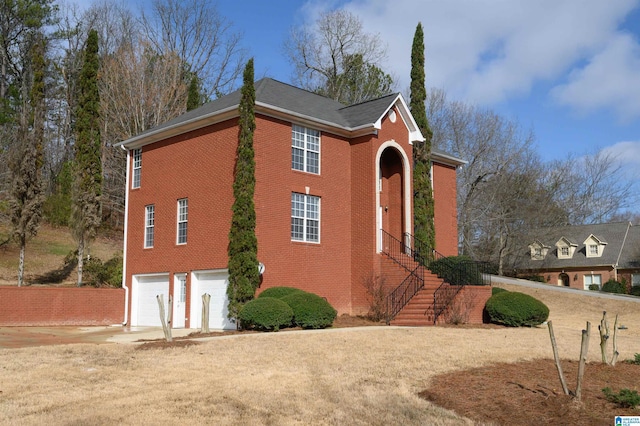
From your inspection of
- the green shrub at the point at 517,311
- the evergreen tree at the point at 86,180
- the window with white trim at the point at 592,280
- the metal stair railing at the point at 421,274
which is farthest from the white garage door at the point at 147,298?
the window with white trim at the point at 592,280

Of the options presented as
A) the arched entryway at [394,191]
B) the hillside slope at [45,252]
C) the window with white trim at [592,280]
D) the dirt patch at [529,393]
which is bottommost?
the dirt patch at [529,393]

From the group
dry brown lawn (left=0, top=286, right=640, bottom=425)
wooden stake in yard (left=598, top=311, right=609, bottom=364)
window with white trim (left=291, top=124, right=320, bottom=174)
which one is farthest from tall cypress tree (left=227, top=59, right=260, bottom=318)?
wooden stake in yard (left=598, top=311, right=609, bottom=364)

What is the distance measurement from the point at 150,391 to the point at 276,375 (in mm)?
2439

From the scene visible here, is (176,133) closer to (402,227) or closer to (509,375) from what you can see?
(402,227)

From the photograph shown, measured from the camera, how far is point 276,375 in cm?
1179

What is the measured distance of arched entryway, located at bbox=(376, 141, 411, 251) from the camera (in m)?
27.5

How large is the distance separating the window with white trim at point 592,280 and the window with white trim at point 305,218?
121 ft

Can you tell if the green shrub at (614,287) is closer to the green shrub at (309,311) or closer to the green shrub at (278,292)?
the green shrub at (309,311)

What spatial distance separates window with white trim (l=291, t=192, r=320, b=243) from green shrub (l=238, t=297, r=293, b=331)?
463cm

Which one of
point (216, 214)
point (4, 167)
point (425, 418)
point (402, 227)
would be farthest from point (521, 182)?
point (425, 418)

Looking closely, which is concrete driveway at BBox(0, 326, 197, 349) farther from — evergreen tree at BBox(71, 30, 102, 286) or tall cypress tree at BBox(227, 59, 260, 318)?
evergreen tree at BBox(71, 30, 102, 286)

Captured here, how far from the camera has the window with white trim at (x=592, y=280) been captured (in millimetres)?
53656

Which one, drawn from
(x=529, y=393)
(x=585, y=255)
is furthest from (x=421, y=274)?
(x=585, y=255)

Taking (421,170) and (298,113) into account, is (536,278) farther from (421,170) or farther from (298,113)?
(298,113)
